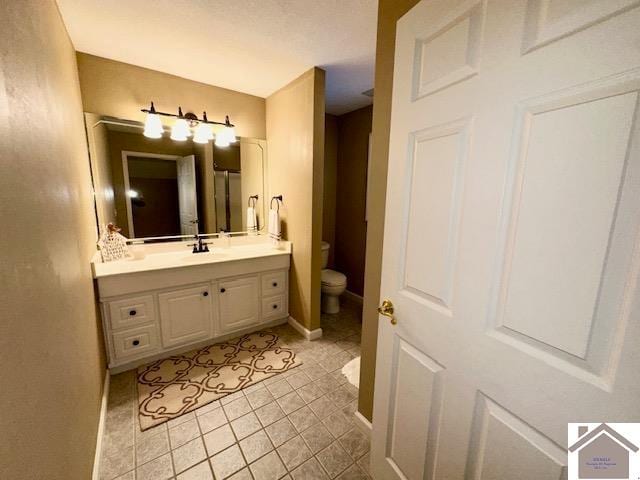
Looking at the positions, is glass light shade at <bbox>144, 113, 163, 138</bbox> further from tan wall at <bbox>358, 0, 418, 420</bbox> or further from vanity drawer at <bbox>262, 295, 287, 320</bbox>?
tan wall at <bbox>358, 0, 418, 420</bbox>

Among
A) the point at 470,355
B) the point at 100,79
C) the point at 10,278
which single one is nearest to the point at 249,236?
the point at 100,79

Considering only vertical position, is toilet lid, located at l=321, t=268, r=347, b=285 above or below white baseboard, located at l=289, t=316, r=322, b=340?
above

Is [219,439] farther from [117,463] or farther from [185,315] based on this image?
[185,315]

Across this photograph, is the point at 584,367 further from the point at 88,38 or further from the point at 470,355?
the point at 88,38

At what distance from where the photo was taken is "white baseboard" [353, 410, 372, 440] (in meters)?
1.51

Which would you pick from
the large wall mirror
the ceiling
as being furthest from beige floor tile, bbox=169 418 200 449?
the ceiling

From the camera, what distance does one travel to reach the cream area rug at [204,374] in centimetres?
169

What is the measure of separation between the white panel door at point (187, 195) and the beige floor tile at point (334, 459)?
209cm

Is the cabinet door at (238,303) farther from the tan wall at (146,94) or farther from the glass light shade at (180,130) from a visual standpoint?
the tan wall at (146,94)

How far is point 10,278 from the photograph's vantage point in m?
0.62

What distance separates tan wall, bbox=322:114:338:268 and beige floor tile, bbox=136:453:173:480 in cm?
273

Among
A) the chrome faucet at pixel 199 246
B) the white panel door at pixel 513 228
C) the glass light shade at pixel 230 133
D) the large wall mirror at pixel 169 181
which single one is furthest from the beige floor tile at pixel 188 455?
the glass light shade at pixel 230 133

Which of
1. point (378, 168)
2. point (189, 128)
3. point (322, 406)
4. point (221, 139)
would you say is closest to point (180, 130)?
point (189, 128)

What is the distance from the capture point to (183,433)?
1.51 meters
